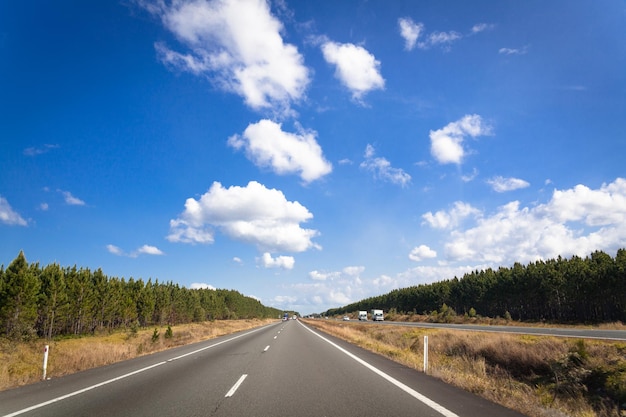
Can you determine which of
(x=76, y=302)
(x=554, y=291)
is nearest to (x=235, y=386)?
(x=76, y=302)

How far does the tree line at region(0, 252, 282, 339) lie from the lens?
4112 cm

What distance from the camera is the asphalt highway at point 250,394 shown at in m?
6.29

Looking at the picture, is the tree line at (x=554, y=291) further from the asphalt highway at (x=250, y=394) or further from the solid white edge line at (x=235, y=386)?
the solid white edge line at (x=235, y=386)

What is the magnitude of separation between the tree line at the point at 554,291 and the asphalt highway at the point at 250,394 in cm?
5665

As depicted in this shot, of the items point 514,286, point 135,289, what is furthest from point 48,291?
point 514,286

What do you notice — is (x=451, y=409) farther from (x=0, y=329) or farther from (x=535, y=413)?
(x=0, y=329)

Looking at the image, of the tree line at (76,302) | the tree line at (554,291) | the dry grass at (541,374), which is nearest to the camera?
the dry grass at (541,374)

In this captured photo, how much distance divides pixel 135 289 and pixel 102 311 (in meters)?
14.8

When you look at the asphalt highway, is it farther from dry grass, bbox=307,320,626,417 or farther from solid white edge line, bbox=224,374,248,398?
dry grass, bbox=307,320,626,417

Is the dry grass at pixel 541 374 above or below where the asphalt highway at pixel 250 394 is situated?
below

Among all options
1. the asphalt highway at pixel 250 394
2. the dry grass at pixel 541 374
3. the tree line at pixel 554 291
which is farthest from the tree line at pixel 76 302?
the tree line at pixel 554 291

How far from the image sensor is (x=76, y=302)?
A: 5578 cm

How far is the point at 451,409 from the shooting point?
6.21 m

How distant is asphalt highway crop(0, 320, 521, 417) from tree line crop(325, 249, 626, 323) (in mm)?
56649
